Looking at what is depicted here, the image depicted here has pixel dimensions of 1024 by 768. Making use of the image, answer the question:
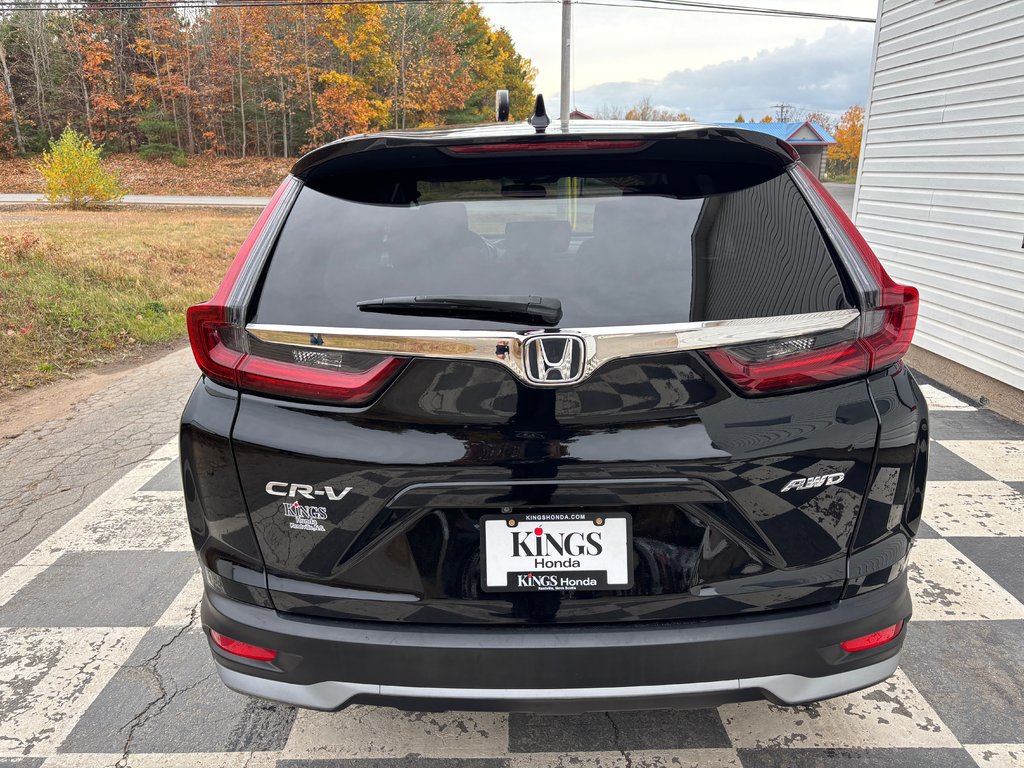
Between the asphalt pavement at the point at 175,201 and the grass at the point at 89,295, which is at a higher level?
the asphalt pavement at the point at 175,201

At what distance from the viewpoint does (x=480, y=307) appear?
4.93 feet

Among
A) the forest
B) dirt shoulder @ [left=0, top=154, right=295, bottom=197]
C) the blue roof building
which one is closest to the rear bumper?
dirt shoulder @ [left=0, top=154, right=295, bottom=197]

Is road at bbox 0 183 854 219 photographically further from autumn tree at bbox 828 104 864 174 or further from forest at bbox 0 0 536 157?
autumn tree at bbox 828 104 864 174

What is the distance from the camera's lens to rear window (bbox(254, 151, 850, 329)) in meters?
1.53

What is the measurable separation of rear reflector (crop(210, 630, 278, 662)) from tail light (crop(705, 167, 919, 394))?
46.2 inches

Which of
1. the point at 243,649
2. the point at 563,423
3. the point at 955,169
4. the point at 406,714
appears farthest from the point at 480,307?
the point at 955,169

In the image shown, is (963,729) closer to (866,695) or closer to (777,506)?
(866,695)

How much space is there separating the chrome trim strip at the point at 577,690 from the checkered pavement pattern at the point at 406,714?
47 cm

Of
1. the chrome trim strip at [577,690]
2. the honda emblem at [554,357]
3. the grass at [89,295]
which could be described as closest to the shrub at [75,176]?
the grass at [89,295]

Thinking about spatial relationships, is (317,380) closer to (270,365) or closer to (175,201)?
(270,365)

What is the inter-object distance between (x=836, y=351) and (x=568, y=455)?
0.63 m

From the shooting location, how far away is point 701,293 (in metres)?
1.54

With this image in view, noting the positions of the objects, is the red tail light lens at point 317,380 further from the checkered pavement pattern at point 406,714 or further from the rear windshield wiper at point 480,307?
the checkered pavement pattern at point 406,714

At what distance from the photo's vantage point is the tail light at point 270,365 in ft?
4.95
